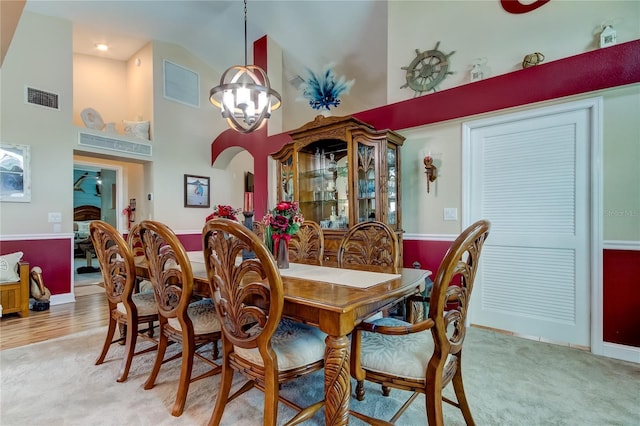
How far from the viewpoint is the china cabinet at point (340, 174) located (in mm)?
3111

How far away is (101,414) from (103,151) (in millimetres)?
4102

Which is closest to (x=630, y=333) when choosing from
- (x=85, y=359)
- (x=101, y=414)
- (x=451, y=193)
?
(x=451, y=193)

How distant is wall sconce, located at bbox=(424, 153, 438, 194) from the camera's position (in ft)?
10.1

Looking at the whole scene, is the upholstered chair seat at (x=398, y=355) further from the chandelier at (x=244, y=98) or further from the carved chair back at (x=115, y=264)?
the chandelier at (x=244, y=98)

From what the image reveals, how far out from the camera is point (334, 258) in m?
3.37

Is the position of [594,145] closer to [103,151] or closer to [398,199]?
[398,199]

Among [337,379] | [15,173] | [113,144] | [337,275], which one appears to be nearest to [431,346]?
[337,379]

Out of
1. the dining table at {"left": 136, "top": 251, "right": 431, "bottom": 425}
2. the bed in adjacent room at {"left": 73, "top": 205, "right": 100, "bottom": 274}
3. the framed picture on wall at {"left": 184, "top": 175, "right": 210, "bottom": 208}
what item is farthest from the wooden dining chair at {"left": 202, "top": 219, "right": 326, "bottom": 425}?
the bed in adjacent room at {"left": 73, "top": 205, "right": 100, "bottom": 274}

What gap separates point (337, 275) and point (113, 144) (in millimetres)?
4572

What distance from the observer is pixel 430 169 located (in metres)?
3.12

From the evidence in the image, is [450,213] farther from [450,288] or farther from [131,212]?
[131,212]

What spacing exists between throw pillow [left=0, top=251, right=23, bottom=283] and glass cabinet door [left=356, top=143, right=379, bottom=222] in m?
3.85

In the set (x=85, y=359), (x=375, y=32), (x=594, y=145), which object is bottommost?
(x=85, y=359)

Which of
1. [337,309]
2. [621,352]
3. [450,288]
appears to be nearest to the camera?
[337,309]
